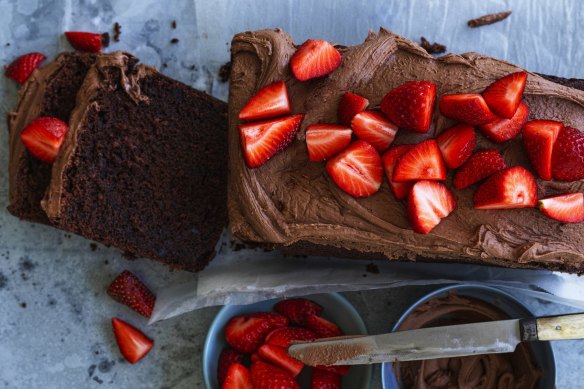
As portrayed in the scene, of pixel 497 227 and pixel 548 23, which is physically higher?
pixel 548 23

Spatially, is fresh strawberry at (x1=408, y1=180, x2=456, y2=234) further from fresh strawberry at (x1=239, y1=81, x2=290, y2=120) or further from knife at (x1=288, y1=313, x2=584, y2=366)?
fresh strawberry at (x1=239, y1=81, x2=290, y2=120)

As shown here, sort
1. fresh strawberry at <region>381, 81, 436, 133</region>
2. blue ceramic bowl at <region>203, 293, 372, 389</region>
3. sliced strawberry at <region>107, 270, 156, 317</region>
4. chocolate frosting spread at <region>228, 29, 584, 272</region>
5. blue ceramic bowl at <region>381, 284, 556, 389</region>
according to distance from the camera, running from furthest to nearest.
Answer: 1. sliced strawberry at <region>107, 270, 156, 317</region>
2. blue ceramic bowl at <region>203, 293, 372, 389</region>
3. blue ceramic bowl at <region>381, 284, 556, 389</region>
4. chocolate frosting spread at <region>228, 29, 584, 272</region>
5. fresh strawberry at <region>381, 81, 436, 133</region>

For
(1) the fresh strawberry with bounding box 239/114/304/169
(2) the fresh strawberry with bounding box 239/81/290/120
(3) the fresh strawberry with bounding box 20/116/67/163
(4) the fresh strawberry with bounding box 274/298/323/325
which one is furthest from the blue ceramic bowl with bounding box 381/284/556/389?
(3) the fresh strawberry with bounding box 20/116/67/163

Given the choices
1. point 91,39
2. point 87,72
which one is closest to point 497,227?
point 87,72

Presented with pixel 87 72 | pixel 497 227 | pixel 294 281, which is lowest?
pixel 294 281

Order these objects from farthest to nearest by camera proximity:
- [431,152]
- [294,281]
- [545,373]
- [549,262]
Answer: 1. [294,281]
2. [545,373]
3. [549,262]
4. [431,152]

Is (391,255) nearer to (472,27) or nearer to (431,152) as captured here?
Result: (431,152)
